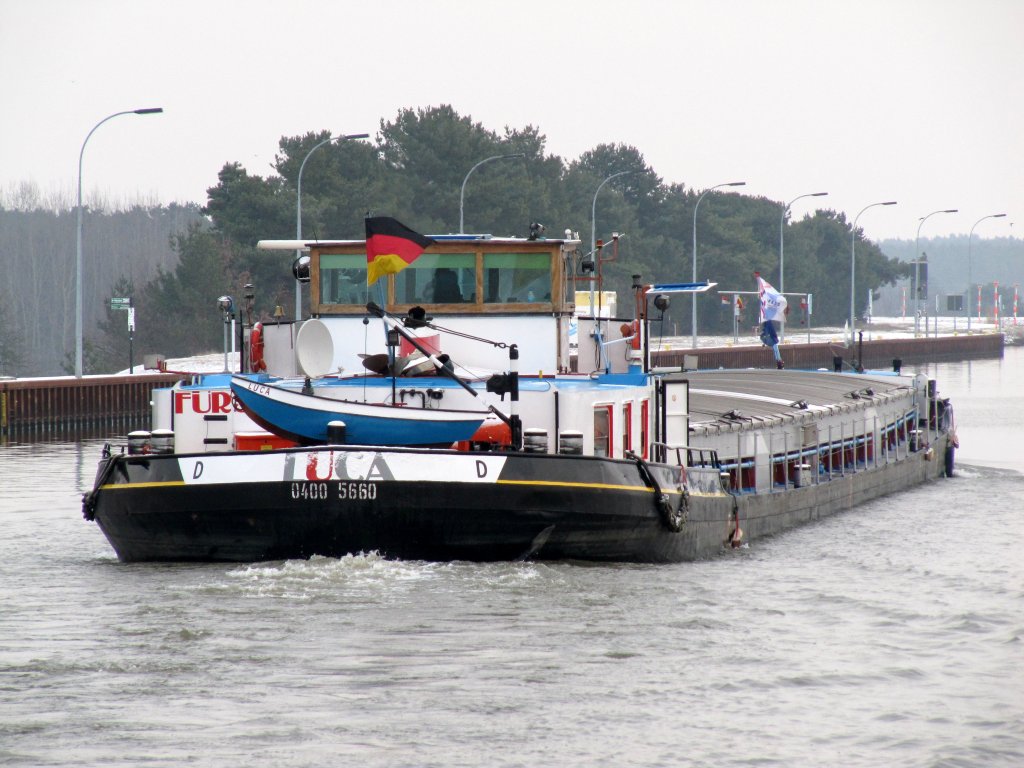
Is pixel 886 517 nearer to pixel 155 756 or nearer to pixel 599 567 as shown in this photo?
pixel 599 567

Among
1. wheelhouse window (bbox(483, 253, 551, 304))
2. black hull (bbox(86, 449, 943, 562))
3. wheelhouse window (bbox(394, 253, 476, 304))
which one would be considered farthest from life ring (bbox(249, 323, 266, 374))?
black hull (bbox(86, 449, 943, 562))

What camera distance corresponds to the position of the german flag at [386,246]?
17.8m

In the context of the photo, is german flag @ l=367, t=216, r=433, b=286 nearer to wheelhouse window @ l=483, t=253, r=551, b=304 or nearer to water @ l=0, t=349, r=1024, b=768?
wheelhouse window @ l=483, t=253, r=551, b=304

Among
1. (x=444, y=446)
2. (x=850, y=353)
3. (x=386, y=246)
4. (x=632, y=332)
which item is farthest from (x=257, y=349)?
(x=850, y=353)

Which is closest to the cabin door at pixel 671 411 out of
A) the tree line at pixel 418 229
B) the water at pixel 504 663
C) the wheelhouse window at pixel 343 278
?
the water at pixel 504 663

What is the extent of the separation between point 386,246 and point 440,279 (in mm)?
1906

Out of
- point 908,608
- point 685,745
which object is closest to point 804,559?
point 908,608

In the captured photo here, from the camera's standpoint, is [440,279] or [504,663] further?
[440,279]

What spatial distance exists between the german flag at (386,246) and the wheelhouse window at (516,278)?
194 cm

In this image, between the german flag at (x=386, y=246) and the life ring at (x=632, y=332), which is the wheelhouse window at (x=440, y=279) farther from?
the life ring at (x=632, y=332)

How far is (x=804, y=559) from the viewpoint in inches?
873

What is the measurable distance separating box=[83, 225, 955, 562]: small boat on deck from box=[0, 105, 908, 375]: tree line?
2981 cm

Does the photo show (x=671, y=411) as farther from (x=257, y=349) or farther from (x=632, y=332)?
(x=257, y=349)

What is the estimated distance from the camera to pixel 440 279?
1964 cm
